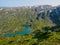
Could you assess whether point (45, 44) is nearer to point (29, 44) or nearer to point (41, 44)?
point (41, 44)

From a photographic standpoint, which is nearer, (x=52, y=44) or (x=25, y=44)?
(x=52, y=44)

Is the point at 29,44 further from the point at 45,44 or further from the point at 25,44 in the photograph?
the point at 45,44

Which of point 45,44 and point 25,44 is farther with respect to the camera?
point 25,44

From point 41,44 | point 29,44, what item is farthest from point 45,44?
point 29,44

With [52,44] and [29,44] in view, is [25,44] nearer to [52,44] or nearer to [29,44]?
[29,44]

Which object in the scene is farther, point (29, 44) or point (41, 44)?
point (29, 44)

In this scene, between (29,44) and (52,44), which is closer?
(52,44)

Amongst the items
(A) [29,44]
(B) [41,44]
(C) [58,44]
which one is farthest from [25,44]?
(C) [58,44]

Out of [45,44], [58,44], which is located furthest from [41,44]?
[58,44]
